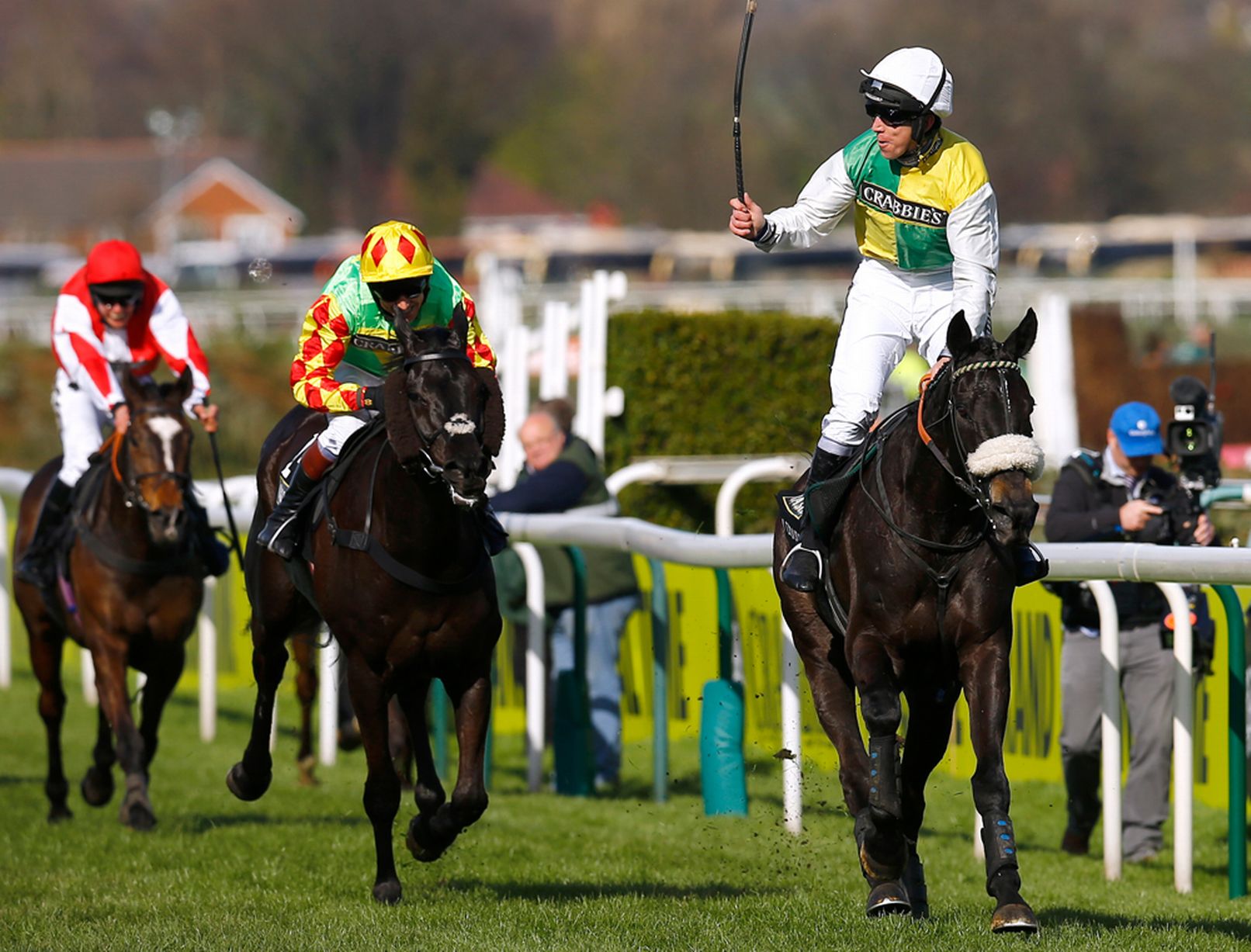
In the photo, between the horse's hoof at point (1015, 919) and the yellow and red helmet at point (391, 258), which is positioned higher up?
the yellow and red helmet at point (391, 258)

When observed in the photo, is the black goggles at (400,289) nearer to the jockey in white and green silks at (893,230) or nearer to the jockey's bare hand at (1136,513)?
the jockey in white and green silks at (893,230)

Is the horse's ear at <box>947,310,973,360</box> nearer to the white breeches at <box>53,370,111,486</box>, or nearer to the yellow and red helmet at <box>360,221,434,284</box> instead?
the yellow and red helmet at <box>360,221,434,284</box>

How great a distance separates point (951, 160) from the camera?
5.79 meters

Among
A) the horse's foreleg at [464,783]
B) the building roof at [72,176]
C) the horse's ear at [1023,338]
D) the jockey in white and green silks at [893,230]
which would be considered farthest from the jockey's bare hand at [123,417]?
the building roof at [72,176]

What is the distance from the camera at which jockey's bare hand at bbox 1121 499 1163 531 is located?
23.7ft

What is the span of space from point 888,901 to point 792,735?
79.0 inches

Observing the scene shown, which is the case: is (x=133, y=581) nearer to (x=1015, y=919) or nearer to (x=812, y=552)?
(x=812, y=552)

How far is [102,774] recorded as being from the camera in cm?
836

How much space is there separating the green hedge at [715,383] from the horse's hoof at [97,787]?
5010 millimetres

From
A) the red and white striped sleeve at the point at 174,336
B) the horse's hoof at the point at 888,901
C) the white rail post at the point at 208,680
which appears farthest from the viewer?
the white rail post at the point at 208,680

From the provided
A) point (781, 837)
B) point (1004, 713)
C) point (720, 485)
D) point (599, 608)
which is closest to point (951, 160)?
point (1004, 713)

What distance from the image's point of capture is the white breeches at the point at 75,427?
866 cm

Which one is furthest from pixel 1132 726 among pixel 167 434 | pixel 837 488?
pixel 167 434

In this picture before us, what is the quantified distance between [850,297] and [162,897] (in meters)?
2.72
